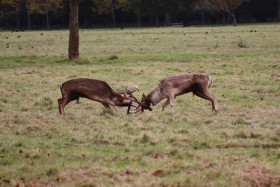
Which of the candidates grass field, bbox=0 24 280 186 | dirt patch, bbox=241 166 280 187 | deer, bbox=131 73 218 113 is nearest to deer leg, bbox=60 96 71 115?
grass field, bbox=0 24 280 186

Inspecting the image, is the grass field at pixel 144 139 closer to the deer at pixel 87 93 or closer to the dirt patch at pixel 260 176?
the dirt patch at pixel 260 176

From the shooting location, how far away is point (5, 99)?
13578mm

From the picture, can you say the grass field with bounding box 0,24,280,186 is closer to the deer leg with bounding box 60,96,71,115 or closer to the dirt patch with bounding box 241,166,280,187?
the dirt patch with bounding box 241,166,280,187

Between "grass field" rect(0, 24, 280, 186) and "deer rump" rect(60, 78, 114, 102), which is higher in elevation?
"deer rump" rect(60, 78, 114, 102)

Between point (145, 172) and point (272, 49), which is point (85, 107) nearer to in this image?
point (145, 172)

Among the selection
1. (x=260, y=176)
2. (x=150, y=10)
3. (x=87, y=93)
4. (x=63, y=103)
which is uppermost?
(x=150, y=10)

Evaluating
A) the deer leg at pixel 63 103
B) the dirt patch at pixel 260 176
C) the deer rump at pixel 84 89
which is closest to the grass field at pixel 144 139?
the dirt patch at pixel 260 176

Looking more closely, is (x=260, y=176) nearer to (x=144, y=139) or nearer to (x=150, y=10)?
(x=144, y=139)

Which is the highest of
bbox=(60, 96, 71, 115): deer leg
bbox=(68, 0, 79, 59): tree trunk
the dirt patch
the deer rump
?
bbox=(68, 0, 79, 59): tree trunk

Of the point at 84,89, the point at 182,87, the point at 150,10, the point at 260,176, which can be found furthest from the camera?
the point at 150,10

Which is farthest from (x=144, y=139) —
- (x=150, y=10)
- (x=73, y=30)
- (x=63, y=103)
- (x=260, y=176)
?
(x=150, y=10)

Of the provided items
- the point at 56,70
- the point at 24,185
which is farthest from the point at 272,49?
the point at 24,185

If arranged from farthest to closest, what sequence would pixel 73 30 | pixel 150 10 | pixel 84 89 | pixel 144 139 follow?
pixel 150 10, pixel 73 30, pixel 84 89, pixel 144 139

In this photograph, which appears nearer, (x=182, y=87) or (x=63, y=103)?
(x=63, y=103)
